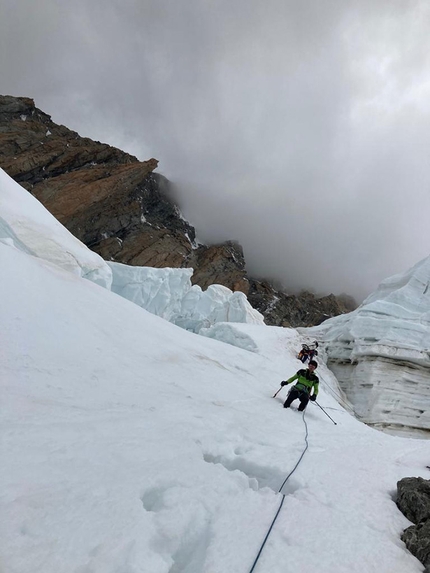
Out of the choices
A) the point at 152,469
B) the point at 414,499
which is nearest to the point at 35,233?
the point at 152,469

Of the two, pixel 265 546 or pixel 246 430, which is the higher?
pixel 246 430

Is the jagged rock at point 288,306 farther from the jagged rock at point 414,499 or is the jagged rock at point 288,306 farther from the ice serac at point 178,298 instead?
the jagged rock at point 414,499

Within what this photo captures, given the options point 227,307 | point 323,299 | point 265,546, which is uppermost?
point 323,299

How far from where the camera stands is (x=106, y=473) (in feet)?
11.0

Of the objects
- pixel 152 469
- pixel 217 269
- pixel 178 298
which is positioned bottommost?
pixel 152 469

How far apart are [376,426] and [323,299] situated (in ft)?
481

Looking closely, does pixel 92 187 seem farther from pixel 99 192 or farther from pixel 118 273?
pixel 118 273

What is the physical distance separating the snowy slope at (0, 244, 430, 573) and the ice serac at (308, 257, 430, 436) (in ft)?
39.4

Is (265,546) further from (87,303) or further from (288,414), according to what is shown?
(87,303)

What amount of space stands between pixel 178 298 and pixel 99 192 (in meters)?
54.9

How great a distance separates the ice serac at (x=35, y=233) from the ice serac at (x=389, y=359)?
15.1 m

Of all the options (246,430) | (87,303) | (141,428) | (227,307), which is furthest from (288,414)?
(227,307)

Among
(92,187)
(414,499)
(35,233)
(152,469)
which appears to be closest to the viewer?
(152,469)

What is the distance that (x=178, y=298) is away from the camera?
42125mm
